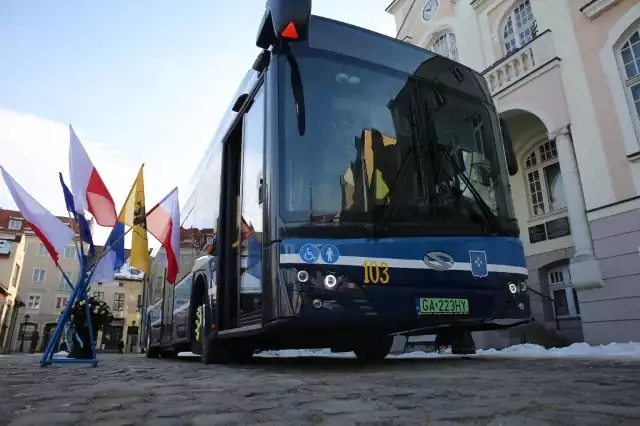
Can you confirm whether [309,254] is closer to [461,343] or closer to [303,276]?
[303,276]

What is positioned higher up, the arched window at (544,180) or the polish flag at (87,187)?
the arched window at (544,180)

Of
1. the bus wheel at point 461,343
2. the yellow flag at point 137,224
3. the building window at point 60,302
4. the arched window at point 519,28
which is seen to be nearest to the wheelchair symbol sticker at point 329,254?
the bus wheel at point 461,343

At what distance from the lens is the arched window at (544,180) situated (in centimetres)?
1357

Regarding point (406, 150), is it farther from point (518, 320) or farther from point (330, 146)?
point (518, 320)

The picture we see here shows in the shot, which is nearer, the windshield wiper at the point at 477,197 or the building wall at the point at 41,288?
the windshield wiper at the point at 477,197

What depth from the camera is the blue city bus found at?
429 cm

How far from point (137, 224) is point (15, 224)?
63474 mm

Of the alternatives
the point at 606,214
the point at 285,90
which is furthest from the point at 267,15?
the point at 606,214

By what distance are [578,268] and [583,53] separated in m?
5.21

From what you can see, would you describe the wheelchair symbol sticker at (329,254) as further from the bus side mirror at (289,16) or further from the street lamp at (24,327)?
the street lamp at (24,327)

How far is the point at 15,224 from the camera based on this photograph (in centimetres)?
6069

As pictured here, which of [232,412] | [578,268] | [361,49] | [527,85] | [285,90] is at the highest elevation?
[527,85]

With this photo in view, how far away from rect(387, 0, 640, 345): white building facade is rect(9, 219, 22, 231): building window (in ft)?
201

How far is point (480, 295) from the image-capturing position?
4.81 metres
